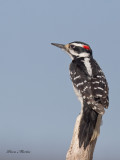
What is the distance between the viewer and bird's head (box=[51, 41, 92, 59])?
7348 mm

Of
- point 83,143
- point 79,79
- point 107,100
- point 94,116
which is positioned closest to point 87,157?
point 83,143

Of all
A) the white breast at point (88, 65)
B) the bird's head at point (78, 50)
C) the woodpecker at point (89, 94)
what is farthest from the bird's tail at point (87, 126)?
the bird's head at point (78, 50)

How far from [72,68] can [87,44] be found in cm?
80

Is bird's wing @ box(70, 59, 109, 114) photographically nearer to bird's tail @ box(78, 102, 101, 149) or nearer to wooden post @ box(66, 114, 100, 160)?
bird's tail @ box(78, 102, 101, 149)

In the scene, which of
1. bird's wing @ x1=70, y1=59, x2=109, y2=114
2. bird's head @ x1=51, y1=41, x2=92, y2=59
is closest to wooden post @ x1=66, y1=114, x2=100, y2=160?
bird's wing @ x1=70, y1=59, x2=109, y2=114

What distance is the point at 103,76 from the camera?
6.70 metres

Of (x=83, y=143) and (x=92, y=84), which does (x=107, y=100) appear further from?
(x=83, y=143)

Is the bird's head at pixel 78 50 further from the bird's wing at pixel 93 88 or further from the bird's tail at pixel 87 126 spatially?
the bird's tail at pixel 87 126

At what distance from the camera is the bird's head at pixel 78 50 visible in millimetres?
7348

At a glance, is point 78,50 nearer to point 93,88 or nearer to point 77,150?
point 93,88

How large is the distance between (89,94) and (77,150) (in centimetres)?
118

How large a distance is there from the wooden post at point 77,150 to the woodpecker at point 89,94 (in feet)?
0.32

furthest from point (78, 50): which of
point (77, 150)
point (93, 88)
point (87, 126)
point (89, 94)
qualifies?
point (77, 150)

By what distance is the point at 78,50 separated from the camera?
24.3ft
